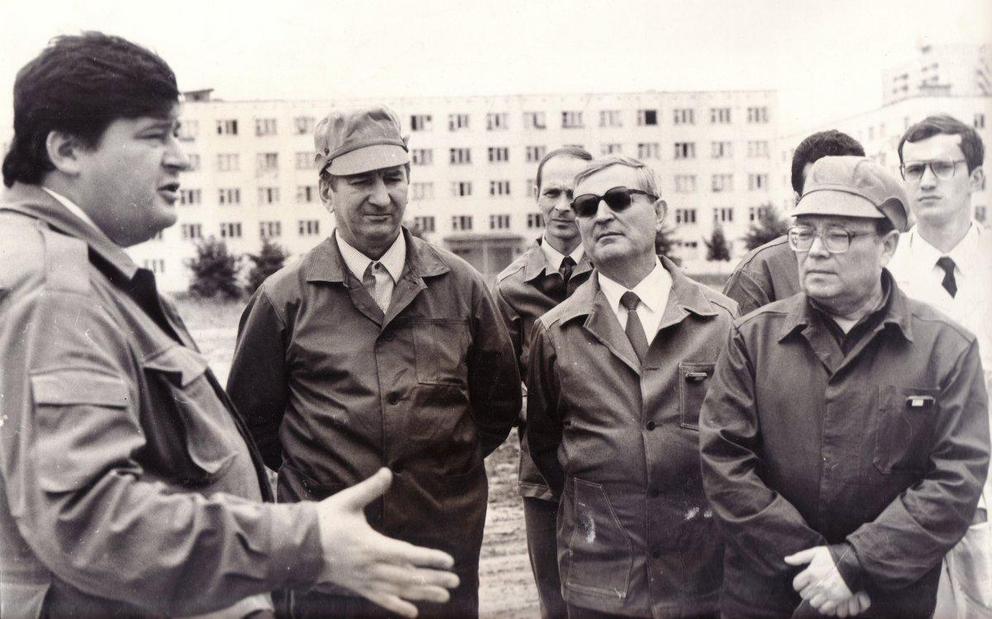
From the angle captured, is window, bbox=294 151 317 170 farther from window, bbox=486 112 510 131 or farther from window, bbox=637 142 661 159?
window, bbox=637 142 661 159

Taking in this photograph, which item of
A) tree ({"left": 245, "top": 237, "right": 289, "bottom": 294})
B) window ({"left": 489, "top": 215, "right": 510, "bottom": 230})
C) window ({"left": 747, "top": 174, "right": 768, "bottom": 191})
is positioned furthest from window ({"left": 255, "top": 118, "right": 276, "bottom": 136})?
window ({"left": 747, "top": 174, "right": 768, "bottom": 191})

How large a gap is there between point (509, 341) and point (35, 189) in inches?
82.6

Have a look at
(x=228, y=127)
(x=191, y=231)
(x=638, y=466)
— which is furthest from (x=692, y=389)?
(x=191, y=231)

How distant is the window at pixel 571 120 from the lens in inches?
1666

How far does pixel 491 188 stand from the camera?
140 feet

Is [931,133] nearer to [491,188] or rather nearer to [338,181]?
[338,181]

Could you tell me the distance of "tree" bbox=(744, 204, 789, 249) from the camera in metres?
37.4

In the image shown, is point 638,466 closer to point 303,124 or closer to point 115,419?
point 115,419

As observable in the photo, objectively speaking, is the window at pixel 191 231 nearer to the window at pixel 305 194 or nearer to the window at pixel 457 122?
the window at pixel 305 194

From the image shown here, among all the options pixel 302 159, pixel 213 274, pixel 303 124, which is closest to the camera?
pixel 213 274

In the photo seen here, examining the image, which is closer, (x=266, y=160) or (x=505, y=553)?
(x=505, y=553)

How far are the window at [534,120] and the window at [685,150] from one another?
738cm

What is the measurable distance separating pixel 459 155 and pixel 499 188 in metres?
2.69

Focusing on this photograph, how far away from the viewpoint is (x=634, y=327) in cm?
328
